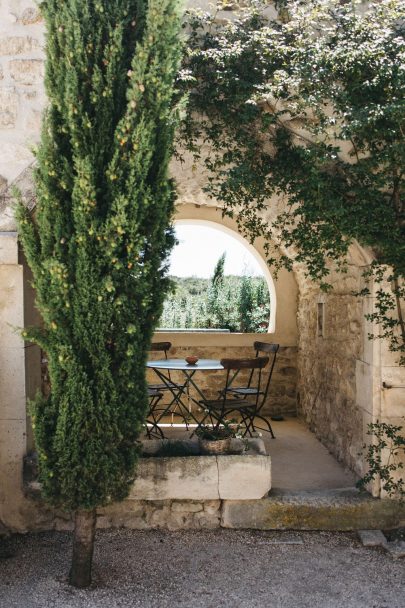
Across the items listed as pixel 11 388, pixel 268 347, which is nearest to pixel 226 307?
pixel 268 347

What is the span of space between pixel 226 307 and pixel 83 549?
600cm

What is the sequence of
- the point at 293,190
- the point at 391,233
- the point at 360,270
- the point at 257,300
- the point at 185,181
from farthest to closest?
the point at 257,300 < the point at 185,181 < the point at 360,270 < the point at 293,190 < the point at 391,233

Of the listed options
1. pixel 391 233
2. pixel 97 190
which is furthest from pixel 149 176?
pixel 391 233

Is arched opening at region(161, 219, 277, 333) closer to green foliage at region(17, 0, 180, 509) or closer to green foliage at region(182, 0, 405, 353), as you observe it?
green foliage at region(182, 0, 405, 353)

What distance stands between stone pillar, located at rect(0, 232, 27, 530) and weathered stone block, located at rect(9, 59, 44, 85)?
1.20 m

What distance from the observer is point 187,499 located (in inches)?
150

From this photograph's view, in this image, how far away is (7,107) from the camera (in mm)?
3701

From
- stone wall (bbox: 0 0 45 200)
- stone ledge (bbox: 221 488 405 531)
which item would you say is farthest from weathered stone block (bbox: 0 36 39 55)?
stone ledge (bbox: 221 488 405 531)

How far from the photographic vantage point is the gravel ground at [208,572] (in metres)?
3.00

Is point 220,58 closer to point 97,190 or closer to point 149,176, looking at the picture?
point 149,176

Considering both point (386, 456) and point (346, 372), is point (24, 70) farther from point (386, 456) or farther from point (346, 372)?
point (386, 456)

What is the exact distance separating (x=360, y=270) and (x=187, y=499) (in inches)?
79.6

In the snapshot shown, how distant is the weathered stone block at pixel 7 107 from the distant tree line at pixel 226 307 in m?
4.94

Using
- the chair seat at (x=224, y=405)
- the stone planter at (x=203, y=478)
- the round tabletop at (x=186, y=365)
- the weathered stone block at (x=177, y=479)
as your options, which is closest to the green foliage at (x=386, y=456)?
the stone planter at (x=203, y=478)
